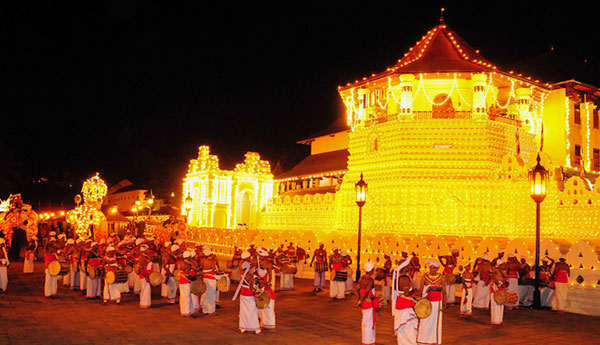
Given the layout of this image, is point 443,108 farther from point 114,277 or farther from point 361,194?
point 114,277

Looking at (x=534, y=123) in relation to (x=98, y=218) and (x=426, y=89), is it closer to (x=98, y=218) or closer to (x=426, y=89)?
(x=426, y=89)

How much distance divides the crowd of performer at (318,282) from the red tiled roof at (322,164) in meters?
18.9

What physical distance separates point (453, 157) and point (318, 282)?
10.9m

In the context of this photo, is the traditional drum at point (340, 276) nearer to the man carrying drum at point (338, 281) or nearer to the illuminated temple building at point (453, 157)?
the man carrying drum at point (338, 281)

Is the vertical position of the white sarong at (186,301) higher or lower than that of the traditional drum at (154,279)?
lower

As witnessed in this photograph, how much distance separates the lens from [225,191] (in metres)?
35.0

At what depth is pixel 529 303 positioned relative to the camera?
47.5 ft

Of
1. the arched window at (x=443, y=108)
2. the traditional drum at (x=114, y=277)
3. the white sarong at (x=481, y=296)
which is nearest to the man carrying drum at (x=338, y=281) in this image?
the white sarong at (x=481, y=296)

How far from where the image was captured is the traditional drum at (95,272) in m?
13.8

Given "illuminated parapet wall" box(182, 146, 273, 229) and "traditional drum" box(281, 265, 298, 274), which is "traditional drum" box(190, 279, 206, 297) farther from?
"illuminated parapet wall" box(182, 146, 273, 229)

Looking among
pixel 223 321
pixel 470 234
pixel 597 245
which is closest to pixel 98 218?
pixel 470 234

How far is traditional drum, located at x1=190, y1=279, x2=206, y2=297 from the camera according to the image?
11219 mm

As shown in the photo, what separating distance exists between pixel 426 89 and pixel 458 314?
1623cm

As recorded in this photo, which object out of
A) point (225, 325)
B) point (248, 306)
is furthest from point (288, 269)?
point (248, 306)
